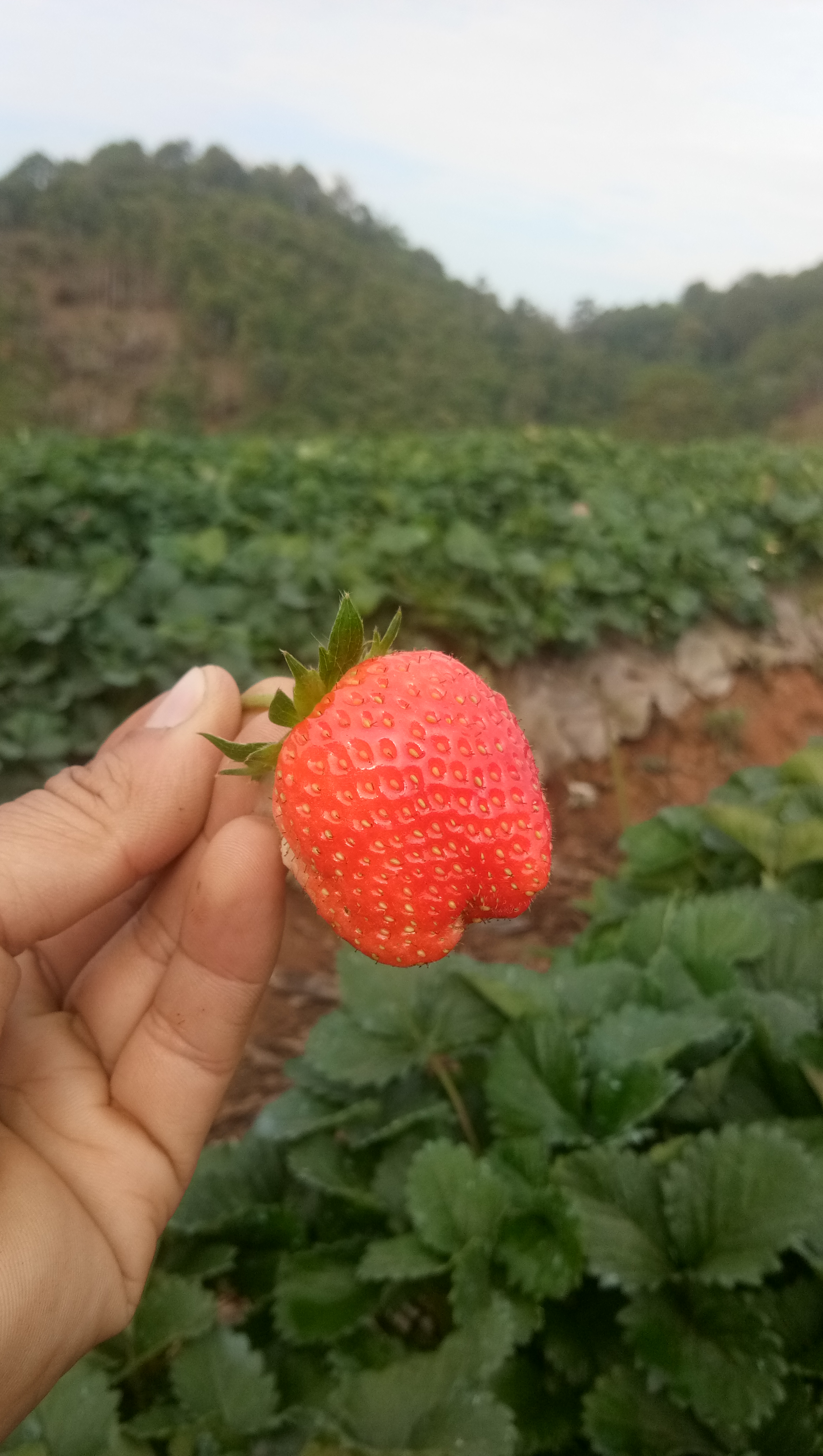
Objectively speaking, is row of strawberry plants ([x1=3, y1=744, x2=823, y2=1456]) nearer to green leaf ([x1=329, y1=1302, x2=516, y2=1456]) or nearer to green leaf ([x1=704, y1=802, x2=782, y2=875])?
green leaf ([x1=329, y1=1302, x2=516, y2=1456])

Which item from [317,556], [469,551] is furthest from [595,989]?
[469,551]

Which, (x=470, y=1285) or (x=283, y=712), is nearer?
(x=283, y=712)

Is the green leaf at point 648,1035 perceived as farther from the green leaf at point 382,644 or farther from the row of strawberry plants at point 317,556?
the row of strawberry plants at point 317,556

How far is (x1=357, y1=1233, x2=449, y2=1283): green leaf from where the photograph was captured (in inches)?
44.3

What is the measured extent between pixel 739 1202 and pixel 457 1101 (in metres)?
0.46

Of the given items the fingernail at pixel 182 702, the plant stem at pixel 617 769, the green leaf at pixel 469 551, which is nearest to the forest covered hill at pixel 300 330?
the plant stem at pixel 617 769

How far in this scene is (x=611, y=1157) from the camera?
1144 millimetres

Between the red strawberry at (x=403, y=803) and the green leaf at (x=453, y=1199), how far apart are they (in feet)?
1.47

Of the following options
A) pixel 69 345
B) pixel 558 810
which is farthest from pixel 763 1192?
pixel 69 345

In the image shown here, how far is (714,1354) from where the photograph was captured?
3.41 feet

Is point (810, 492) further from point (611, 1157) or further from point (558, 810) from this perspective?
point (611, 1157)

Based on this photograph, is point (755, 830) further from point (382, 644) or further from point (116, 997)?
point (116, 997)

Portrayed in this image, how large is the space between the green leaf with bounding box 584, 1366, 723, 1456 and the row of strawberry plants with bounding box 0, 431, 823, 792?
71.9 inches

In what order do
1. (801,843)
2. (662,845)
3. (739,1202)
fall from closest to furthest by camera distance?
(739,1202) < (801,843) < (662,845)
